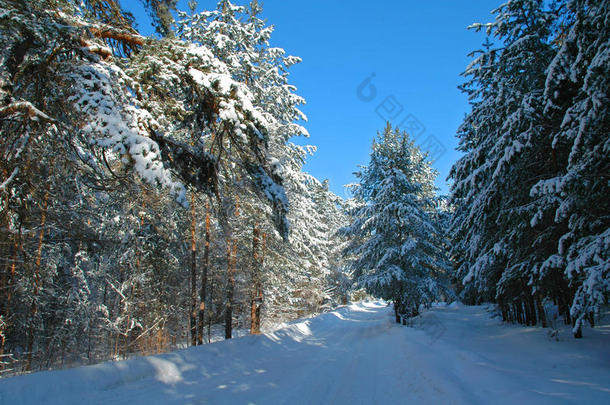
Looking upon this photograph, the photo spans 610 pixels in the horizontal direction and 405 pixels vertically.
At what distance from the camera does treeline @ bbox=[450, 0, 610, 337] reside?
5.95m

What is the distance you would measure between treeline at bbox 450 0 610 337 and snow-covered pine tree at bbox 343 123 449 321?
13.2ft

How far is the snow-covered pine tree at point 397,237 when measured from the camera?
16609mm

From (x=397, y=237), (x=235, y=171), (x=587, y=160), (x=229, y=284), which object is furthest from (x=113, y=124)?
(x=397, y=237)

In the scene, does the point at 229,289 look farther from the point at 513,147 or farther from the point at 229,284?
the point at 513,147

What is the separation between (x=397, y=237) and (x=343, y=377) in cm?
1202

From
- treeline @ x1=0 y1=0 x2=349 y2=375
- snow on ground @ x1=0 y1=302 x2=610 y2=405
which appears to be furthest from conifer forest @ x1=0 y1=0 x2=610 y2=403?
snow on ground @ x1=0 y1=302 x2=610 y2=405

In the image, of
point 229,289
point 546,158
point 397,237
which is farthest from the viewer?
point 397,237

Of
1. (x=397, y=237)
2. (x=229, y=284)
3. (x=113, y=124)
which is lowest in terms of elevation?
(x=229, y=284)

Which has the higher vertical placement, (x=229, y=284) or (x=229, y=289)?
(x=229, y=284)

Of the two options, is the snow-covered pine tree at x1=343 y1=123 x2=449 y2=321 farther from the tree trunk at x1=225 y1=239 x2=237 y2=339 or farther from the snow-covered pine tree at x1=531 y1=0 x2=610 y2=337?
the snow-covered pine tree at x1=531 y1=0 x2=610 y2=337

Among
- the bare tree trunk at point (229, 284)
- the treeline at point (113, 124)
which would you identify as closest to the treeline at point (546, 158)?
the treeline at point (113, 124)

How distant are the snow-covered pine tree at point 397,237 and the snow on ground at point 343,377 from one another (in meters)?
6.03

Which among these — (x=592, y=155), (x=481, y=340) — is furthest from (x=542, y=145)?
(x=481, y=340)

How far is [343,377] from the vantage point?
6898 millimetres
